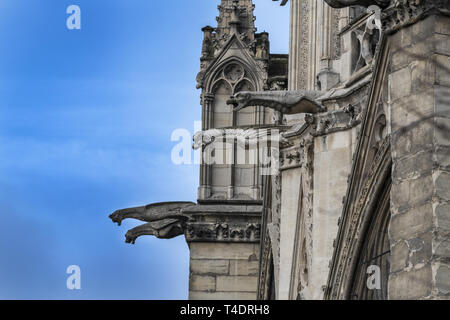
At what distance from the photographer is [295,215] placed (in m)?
20.4

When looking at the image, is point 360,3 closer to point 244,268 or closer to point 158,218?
point 244,268

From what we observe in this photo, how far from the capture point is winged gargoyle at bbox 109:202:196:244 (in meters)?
27.3

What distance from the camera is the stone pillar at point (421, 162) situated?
474 inches

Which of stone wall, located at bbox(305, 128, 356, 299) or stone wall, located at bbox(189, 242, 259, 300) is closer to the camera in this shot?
stone wall, located at bbox(305, 128, 356, 299)

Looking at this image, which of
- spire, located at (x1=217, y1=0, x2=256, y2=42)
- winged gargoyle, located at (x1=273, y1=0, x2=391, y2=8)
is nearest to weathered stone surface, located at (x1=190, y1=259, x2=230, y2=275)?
spire, located at (x1=217, y1=0, x2=256, y2=42)

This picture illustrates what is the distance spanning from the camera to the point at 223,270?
27.1 metres

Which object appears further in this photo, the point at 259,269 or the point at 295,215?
the point at 259,269

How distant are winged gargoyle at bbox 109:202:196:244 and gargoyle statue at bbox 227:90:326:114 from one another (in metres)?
8.92

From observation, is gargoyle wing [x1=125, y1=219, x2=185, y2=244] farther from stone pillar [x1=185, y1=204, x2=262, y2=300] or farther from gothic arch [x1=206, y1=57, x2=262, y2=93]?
gothic arch [x1=206, y1=57, x2=262, y2=93]

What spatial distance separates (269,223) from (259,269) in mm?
2127

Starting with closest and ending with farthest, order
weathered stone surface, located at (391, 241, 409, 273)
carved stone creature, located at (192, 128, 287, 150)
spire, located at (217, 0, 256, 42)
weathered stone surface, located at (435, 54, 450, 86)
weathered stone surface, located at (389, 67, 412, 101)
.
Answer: weathered stone surface, located at (391, 241, 409, 273) → weathered stone surface, located at (435, 54, 450, 86) → weathered stone surface, located at (389, 67, 412, 101) → carved stone creature, located at (192, 128, 287, 150) → spire, located at (217, 0, 256, 42)
